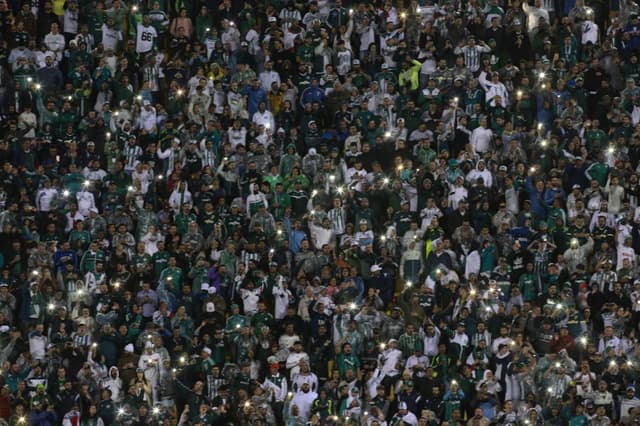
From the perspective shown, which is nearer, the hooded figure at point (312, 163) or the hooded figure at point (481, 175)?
the hooded figure at point (481, 175)

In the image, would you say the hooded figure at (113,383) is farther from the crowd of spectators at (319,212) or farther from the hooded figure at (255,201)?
the hooded figure at (255,201)

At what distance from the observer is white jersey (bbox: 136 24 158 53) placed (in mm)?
45188

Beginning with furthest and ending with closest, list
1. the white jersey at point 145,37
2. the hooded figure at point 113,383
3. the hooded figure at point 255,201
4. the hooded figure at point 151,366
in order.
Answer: the white jersey at point 145,37
the hooded figure at point 255,201
the hooded figure at point 151,366
the hooded figure at point 113,383

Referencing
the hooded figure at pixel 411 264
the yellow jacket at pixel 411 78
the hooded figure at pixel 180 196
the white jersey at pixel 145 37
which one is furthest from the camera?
the white jersey at pixel 145 37

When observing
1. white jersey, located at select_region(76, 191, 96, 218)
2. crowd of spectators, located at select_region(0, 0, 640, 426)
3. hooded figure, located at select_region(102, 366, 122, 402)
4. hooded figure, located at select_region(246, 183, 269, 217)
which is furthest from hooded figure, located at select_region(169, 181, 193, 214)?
hooded figure, located at select_region(102, 366, 122, 402)

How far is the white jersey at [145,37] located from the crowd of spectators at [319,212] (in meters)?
0.09

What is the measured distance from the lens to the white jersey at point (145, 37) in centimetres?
4519

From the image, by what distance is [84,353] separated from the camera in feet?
124

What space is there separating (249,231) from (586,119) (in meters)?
7.53

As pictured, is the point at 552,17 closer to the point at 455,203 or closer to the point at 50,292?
the point at 455,203

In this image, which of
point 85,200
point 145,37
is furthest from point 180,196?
point 145,37

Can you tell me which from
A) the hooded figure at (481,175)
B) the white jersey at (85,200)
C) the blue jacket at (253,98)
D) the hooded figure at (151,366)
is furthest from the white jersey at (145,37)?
the hooded figure at (151,366)

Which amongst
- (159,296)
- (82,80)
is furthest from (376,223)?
(82,80)

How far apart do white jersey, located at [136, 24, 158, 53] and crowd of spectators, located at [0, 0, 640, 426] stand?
9 cm
